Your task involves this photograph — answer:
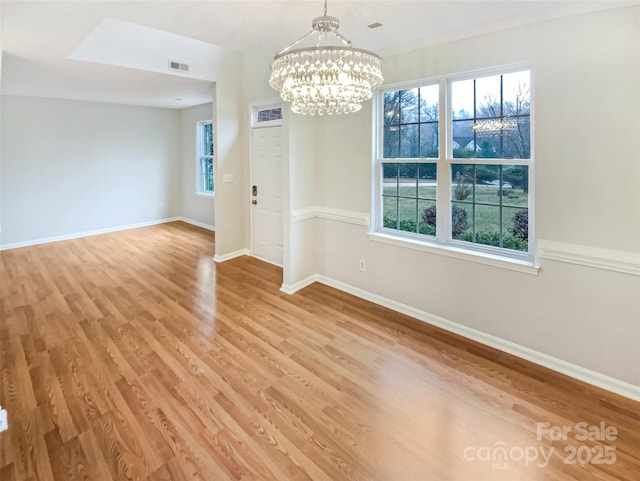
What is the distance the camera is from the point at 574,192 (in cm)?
251

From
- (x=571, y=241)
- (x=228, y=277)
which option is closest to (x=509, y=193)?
(x=571, y=241)

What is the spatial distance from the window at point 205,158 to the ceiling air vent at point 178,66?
9.47 ft

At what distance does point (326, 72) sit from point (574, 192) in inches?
77.9

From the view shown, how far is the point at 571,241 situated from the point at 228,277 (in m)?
3.75

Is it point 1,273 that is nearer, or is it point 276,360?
point 276,360

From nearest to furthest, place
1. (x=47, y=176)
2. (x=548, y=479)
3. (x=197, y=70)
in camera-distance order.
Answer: (x=548, y=479) → (x=197, y=70) → (x=47, y=176)

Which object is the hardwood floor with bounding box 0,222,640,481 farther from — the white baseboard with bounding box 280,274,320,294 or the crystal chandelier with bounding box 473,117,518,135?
the crystal chandelier with bounding box 473,117,518,135

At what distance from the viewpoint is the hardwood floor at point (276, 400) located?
1847mm

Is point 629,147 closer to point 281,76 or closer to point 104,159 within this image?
point 281,76

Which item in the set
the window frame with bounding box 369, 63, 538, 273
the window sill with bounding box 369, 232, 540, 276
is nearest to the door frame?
the window frame with bounding box 369, 63, 538, 273

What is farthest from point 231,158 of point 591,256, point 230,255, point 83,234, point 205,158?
point 591,256

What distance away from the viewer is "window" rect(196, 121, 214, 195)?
24.3ft

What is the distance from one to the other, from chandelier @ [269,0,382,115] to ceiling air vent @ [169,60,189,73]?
287 cm

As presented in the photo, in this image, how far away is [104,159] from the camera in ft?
22.5
